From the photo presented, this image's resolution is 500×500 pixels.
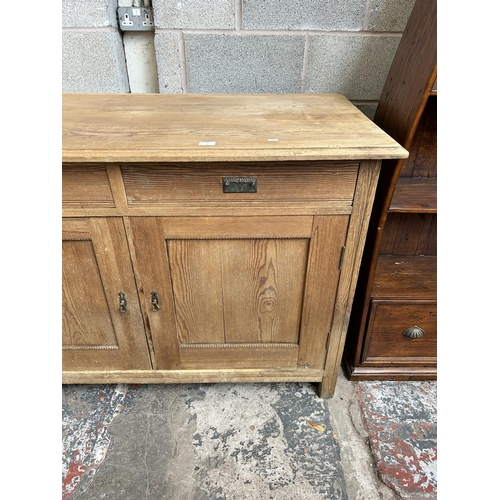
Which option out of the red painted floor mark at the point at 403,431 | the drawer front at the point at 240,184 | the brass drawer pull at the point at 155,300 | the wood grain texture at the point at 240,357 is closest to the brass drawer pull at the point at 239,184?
the drawer front at the point at 240,184

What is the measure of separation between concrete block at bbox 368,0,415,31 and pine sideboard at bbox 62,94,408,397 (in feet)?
0.94

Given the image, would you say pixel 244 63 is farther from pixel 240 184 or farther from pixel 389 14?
pixel 240 184

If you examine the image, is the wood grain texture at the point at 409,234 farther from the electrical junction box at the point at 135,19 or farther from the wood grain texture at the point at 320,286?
the electrical junction box at the point at 135,19

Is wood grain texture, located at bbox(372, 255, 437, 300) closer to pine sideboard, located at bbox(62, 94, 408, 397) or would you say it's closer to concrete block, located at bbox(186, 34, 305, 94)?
pine sideboard, located at bbox(62, 94, 408, 397)

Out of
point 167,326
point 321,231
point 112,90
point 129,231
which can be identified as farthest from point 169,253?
point 112,90

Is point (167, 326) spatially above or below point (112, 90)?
below

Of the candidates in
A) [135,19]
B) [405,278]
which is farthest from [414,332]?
[135,19]

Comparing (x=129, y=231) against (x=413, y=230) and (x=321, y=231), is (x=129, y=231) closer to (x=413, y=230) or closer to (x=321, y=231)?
(x=321, y=231)

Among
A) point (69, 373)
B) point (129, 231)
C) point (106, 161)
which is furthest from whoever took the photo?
point (69, 373)

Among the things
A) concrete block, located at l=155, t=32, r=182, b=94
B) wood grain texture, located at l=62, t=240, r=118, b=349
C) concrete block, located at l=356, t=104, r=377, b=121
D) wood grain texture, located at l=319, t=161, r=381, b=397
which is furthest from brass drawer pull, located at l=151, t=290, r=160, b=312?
concrete block, located at l=356, t=104, r=377, b=121

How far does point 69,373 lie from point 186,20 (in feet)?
4.23

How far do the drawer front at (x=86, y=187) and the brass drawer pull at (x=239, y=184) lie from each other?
0.96 feet

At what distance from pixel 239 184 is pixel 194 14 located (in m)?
0.75

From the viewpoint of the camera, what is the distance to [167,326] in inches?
44.5
